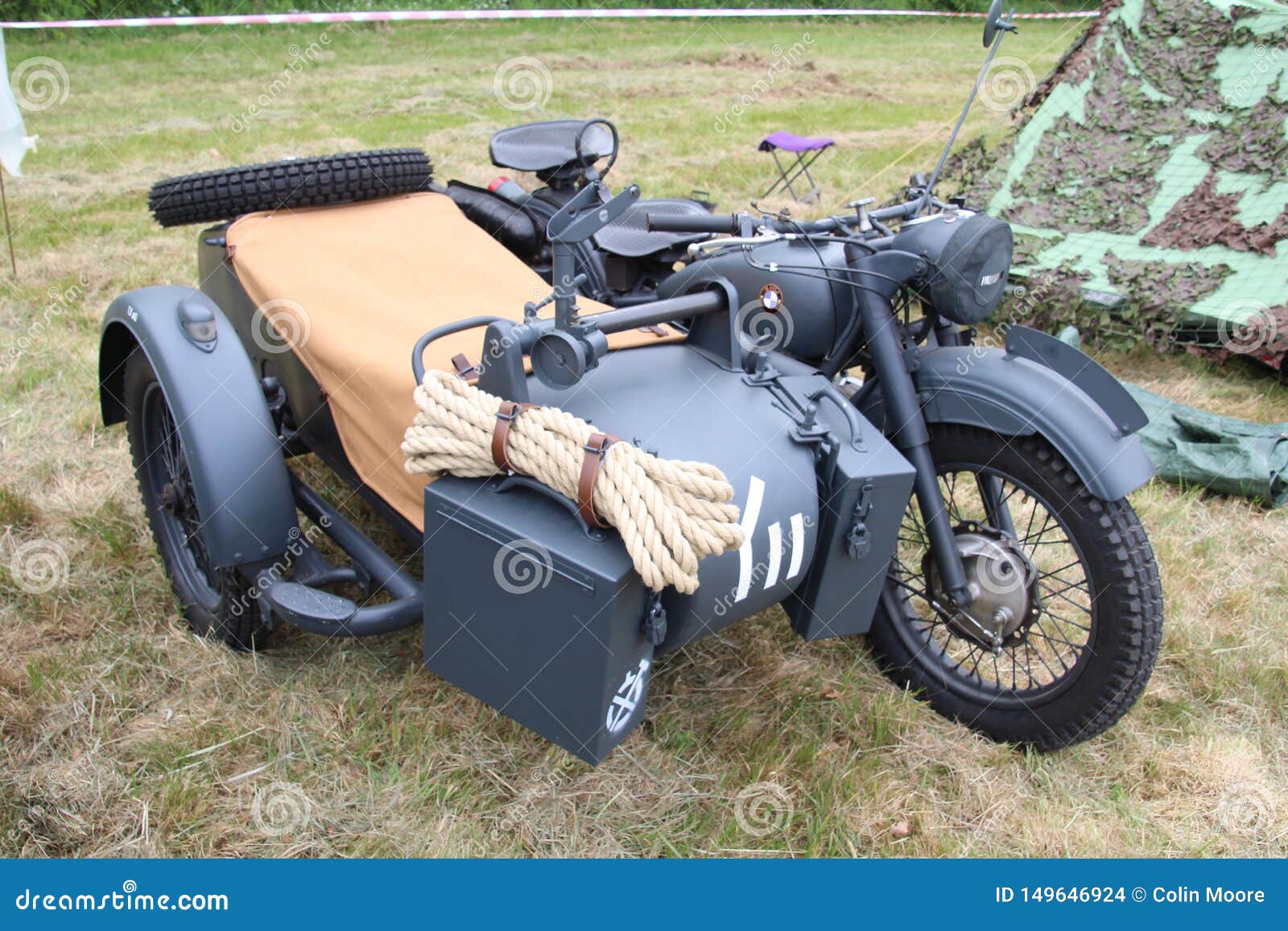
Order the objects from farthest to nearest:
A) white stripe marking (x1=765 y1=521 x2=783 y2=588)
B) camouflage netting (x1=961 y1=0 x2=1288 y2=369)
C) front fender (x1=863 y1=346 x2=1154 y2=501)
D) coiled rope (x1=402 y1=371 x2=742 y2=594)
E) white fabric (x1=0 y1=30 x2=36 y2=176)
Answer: camouflage netting (x1=961 y1=0 x2=1288 y2=369) → white fabric (x1=0 y1=30 x2=36 y2=176) → front fender (x1=863 y1=346 x2=1154 y2=501) → white stripe marking (x1=765 y1=521 x2=783 y2=588) → coiled rope (x1=402 y1=371 x2=742 y2=594)

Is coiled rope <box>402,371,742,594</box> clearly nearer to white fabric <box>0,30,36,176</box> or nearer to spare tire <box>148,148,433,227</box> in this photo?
spare tire <box>148,148,433,227</box>

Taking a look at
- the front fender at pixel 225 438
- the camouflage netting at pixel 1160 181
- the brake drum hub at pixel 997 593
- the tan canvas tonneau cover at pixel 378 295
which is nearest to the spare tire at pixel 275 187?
the tan canvas tonneau cover at pixel 378 295

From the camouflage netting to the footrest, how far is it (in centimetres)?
360

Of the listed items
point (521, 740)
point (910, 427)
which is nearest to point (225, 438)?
point (521, 740)

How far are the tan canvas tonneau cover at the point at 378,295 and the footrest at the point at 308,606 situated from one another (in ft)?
0.76

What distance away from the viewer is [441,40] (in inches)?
477

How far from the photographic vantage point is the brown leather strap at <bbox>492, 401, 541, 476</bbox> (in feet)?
5.88

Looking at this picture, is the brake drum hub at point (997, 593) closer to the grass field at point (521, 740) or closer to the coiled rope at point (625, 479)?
the grass field at point (521, 740)

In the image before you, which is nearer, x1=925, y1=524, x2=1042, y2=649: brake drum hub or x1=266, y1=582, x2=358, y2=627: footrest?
x1=266, y1=582, x2=358, y2=627: footrest

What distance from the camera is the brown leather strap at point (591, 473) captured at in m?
1.70

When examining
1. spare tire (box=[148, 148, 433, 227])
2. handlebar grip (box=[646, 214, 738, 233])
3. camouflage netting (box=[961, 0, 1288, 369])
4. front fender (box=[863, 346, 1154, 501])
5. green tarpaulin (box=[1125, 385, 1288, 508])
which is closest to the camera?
front fender (box=[863, 346, 1154, 501])

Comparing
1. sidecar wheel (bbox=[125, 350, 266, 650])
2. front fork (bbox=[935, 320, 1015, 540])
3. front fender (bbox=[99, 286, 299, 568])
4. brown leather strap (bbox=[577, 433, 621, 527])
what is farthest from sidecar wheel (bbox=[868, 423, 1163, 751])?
sidecar wheel (bbox=[125, 350, 266, 650])

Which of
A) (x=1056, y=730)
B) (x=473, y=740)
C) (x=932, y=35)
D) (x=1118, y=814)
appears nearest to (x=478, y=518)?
(x=473, y=740)

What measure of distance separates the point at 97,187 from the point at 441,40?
649cm
